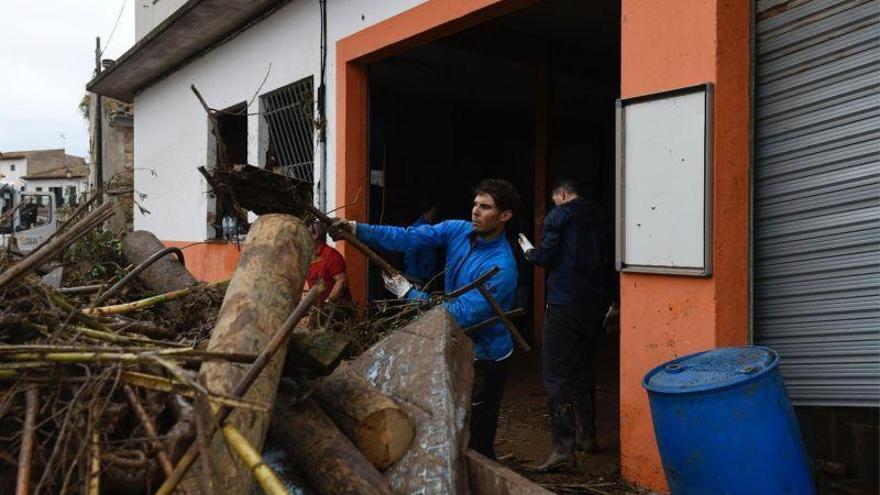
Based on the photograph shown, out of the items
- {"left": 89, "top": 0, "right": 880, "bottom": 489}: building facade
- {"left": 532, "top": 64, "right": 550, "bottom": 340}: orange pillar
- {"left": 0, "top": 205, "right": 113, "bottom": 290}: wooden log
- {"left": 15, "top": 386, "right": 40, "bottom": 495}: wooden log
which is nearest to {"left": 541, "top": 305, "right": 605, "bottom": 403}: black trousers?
{"left": 89, "top": 0, "right": 880, "bottom": 489}: building facade

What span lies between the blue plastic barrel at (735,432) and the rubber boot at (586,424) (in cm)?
185

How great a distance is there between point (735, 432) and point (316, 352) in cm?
165

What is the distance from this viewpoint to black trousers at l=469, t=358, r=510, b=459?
345 cm

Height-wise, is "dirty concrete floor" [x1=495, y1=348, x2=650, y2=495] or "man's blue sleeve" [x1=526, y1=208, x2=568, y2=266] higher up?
"man's blue sleeve" [x1=526, y1=208, x2=568, y2=266]

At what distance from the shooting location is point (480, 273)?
3551 mm

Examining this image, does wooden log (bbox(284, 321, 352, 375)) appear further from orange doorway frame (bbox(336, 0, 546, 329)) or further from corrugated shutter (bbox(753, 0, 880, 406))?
orange doorway frame (bbox(336, 0, 546, 329))

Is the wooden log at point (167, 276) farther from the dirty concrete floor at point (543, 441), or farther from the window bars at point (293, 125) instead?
the dirty concrete floor at point (543, 441)

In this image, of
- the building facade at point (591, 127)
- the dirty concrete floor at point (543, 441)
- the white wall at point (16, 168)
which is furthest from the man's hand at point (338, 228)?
the white wall at point (16, 168)

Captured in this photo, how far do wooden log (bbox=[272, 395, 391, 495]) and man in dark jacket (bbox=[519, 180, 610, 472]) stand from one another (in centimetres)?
243

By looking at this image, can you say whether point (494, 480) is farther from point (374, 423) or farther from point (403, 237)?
point (403, 237)

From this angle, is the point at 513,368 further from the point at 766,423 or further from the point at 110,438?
the point at 110,438

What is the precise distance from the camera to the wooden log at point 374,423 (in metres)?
2.45

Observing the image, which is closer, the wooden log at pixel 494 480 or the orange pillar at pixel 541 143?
the wooden log at pixel 494 480

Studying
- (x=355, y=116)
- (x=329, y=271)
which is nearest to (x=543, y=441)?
(x=329, y=271)
